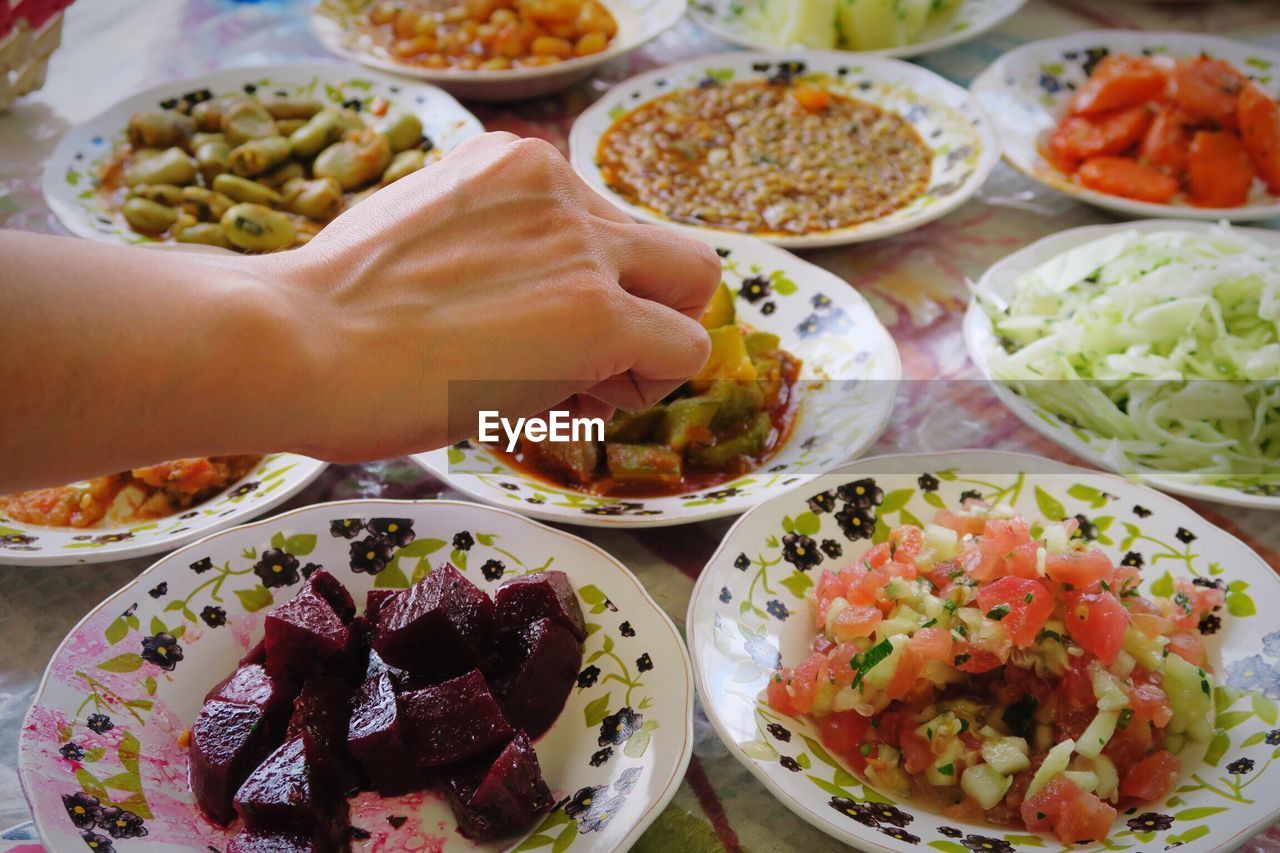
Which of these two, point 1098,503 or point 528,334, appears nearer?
point 528,334

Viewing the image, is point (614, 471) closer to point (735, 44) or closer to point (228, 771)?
point (228, 771)

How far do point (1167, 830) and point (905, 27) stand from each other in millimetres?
2558

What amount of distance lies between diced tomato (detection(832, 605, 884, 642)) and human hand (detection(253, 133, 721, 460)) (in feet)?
1.28

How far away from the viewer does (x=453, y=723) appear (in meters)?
1.22

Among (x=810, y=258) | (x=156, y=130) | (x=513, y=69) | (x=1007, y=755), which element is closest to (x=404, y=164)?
(x=513, y=69)

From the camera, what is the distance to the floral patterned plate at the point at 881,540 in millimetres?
1186

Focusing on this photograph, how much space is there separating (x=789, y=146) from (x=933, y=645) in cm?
179

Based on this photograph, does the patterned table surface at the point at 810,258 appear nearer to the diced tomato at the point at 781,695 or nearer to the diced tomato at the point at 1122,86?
the diced tomato at the point at 781,695

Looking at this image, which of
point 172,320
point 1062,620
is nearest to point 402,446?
point 172,320

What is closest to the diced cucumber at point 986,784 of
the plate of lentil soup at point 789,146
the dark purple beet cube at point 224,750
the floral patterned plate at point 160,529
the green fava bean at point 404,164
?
the dark purple beet cube at point 224,750

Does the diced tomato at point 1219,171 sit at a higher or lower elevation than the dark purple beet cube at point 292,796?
higher

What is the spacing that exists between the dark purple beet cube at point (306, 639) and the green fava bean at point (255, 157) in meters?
1.50

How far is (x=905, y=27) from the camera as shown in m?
3.12

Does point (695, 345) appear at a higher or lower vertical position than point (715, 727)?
higher
